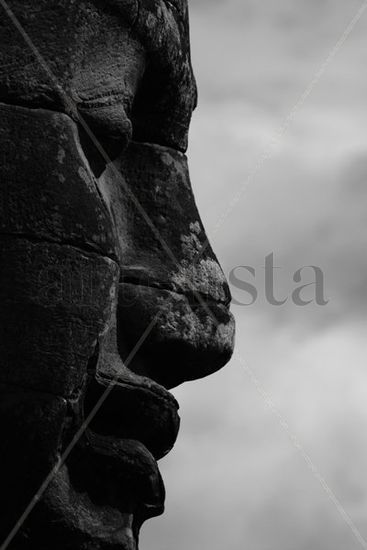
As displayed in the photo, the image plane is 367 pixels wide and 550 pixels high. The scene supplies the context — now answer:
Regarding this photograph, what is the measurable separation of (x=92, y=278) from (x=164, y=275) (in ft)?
1.49

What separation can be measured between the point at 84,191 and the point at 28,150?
0.80 feet

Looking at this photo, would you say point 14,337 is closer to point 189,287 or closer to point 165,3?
point 189,287

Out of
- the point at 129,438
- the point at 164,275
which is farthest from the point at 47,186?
the point at 129,438

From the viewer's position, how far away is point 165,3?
20.3ft

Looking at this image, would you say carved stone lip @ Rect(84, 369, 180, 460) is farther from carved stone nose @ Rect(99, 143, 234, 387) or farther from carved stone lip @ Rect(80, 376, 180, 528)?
carved stone nose @ Rect(99, 143, 234, 387)

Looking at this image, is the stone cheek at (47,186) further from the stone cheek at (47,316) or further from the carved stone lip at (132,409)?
the carved stone lip at (132,409)

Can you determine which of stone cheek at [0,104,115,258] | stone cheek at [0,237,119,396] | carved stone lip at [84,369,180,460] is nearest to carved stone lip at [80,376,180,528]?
carved stone lip at [84,369,180,460]

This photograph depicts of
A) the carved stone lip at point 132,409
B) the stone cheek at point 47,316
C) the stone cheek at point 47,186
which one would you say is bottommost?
the carved stone lip at point 132,409

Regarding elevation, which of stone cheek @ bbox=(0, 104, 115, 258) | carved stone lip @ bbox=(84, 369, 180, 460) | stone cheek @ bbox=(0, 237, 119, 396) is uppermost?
stone cheek @ bbox=(0, 104, 115, 258)

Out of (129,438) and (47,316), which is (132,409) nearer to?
(129,438)

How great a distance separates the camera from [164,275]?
589 centimetres

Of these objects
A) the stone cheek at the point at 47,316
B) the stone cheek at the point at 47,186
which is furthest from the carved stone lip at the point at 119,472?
the stone cheek at the point at 47,186

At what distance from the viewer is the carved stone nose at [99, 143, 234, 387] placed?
580 centimetres

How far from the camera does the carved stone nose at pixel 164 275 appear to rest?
19.0 feet
